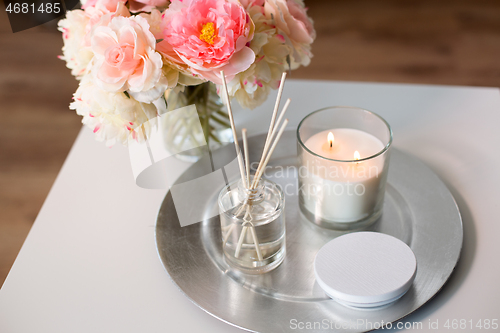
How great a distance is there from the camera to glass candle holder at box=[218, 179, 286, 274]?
0.53 m

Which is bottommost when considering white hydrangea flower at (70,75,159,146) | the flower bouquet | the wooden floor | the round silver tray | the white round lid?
the wooden floor

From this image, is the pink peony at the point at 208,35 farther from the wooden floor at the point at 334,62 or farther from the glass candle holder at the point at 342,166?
the wooden floor at the point at 334,62

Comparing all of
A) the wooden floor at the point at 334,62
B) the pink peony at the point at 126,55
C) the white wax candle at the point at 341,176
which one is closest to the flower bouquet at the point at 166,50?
the pink peony at the point at 126,55

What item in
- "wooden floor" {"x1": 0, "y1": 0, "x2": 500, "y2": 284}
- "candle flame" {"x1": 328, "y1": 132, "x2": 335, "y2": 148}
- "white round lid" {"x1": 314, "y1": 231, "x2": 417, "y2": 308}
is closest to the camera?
"white round lid" {"x1": 314, "y1": 231, "x2": 417, "y2": 308}

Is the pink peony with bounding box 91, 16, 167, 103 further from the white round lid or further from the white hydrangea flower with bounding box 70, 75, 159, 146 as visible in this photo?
the white round lid

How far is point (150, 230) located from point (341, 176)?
0.83 feet

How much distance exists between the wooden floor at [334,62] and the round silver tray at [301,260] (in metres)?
0.79

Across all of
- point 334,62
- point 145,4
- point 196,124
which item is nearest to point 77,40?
point 145,4

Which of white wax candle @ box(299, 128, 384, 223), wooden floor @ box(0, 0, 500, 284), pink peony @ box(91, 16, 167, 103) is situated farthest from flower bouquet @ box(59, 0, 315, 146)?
wooden floor @ box(0, 0, 500, 284)

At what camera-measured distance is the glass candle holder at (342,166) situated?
56 centimetres

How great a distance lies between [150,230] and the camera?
629 mm

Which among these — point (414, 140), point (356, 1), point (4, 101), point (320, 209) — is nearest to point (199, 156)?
point (320, 209)

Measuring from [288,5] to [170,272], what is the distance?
0.34m

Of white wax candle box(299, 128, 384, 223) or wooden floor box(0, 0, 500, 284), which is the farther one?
wooden floor box(0, 0, 500, 284)
